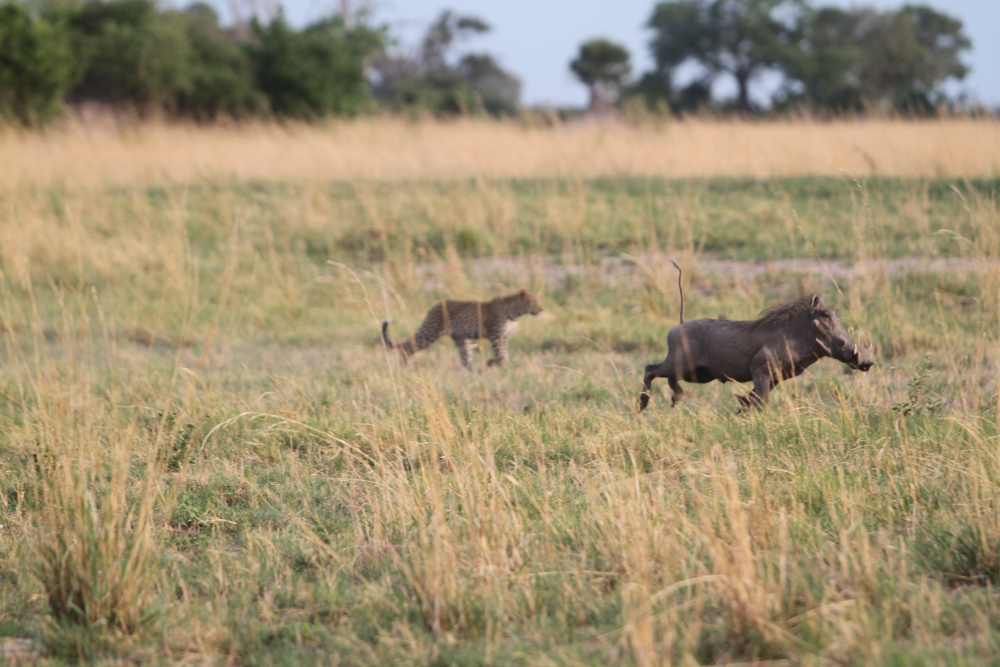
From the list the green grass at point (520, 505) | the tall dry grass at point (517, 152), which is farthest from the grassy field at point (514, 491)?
the tall dry grass at point (517, 152)

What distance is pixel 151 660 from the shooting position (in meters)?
2.40

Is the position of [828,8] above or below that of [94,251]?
above

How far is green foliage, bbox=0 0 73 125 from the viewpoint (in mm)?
16828

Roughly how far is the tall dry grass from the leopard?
5578mm

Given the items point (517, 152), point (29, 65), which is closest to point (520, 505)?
point (517, 152)

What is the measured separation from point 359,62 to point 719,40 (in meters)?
15.3

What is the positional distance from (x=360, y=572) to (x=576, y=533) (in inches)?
27.9

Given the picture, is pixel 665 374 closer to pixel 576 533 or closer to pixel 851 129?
pixel 576 533

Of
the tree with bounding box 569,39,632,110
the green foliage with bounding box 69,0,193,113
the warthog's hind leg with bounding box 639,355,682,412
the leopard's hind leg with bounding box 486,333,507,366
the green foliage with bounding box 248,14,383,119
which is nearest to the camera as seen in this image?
the warthog's hind leg with bounding box 639,355,682,412

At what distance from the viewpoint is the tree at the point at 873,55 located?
27.6 meters

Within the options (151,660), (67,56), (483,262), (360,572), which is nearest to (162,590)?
(151,660)

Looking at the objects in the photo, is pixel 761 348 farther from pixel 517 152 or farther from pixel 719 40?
pixel 719 40

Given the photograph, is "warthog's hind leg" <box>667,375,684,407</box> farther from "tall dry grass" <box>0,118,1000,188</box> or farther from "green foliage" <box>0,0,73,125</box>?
"green foliage" <box>0,0,73,125</box>

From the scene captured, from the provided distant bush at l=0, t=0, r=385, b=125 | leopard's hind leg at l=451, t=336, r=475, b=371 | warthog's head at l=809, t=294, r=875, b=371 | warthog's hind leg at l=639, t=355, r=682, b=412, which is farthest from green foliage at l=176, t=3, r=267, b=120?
warthog's head at l=809, t=294, r=875, b=371
